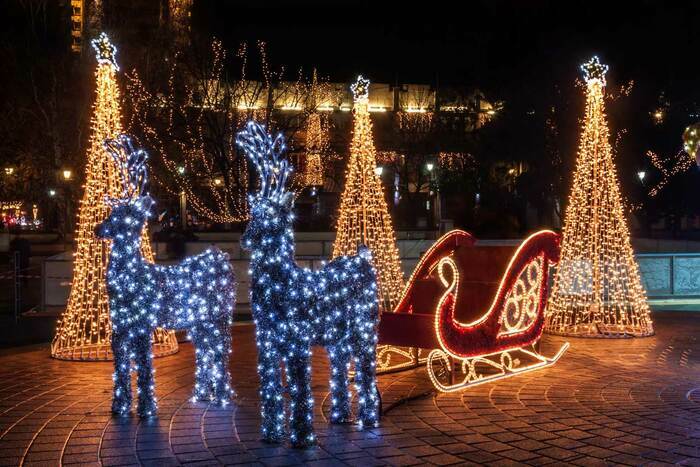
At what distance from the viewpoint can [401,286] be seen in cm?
1460

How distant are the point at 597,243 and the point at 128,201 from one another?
7992 millimetres

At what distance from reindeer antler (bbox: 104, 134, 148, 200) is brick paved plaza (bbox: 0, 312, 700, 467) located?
7.30 ft

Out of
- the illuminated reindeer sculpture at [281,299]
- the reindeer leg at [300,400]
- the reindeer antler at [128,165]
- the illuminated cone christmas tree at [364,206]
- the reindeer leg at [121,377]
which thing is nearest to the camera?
the reindeer leg at [300,400]

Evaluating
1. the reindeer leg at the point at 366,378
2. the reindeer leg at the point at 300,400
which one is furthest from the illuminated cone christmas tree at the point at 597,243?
the reindeer leg at the point at 300,400

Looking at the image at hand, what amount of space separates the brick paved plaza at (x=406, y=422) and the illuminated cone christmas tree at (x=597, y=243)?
2527 mm

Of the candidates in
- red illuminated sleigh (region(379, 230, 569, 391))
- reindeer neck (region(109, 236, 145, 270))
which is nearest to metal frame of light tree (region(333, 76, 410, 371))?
red illuminated sleigh (region(379, 230, 569, 391))

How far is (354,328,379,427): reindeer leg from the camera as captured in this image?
7.14 metres

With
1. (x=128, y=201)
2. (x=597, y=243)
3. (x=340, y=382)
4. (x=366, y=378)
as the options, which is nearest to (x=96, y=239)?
(x=128, y=201)

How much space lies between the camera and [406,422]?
7.37 metres

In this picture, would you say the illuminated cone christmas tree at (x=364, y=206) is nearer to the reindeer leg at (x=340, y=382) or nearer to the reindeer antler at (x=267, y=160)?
the reindeer leg at (x=340, y=382)

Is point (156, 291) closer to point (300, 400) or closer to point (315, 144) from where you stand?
point (300, 400)

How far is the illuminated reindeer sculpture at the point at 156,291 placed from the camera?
783 centimetres

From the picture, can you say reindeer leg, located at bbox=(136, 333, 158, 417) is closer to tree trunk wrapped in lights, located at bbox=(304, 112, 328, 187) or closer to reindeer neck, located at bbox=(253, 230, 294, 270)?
reindeer neck, located at bbox=(253, 230, 294, 270)

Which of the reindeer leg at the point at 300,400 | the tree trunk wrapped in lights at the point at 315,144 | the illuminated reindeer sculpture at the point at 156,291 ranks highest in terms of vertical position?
the tree trunk wrapped in lights at the point at 315,144
